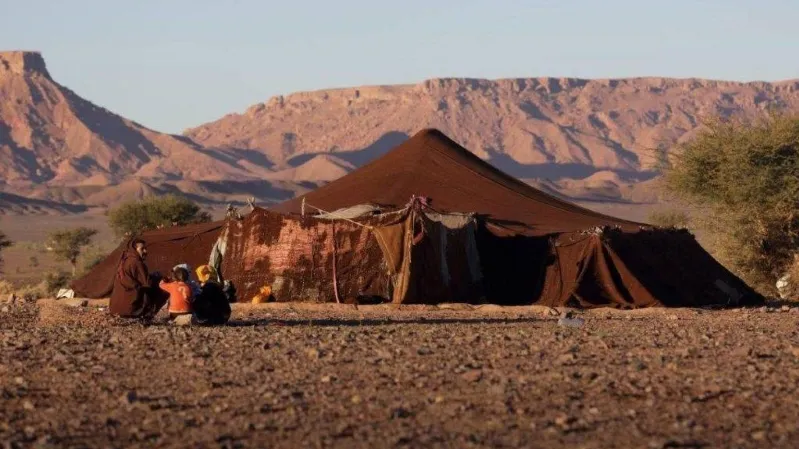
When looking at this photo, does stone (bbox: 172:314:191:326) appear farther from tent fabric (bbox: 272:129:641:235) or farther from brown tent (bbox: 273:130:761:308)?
tent fabric (bbox: 272:129:641:235)

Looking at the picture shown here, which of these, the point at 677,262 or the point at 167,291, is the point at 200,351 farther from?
the point at 677,262

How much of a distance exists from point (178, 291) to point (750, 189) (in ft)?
52.1

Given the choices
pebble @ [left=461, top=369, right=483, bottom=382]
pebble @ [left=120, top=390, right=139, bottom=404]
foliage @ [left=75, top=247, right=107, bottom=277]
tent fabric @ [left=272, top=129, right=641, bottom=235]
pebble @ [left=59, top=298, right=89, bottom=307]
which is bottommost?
foliage @ [left=75, top=247, right=107, bottom=277]

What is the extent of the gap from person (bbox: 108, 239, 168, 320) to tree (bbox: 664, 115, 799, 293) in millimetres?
15608

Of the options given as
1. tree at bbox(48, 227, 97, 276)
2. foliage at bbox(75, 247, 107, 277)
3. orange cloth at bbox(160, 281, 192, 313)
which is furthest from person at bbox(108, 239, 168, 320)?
tree at bbox(48, 227, 97, 276)

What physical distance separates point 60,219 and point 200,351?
10633 cm

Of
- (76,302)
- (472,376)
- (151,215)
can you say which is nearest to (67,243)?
(151,215)

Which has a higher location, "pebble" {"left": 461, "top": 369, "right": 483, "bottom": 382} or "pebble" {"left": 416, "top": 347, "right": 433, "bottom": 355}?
"pebble" {"left": 461, "top": 369, "right": 483, "bottom": 382}

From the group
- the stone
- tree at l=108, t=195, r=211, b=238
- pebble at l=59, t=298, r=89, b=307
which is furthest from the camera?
tree at l=108, t=195, r=211, b=238

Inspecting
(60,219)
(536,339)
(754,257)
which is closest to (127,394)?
(536,339)

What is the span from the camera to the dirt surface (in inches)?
338

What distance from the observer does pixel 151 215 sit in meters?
44.4

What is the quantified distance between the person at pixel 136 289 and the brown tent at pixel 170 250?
24.7 feet

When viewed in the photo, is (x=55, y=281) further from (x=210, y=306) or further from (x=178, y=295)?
(x=178, y=295)
